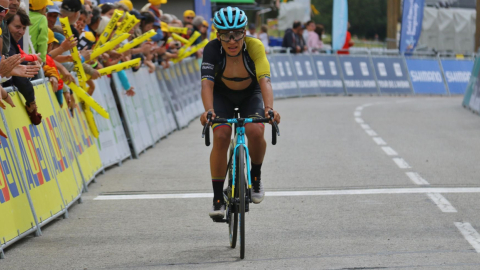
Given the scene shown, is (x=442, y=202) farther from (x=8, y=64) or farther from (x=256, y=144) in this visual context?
(x=8, y=64)

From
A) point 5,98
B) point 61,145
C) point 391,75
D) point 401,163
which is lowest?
point 391,75

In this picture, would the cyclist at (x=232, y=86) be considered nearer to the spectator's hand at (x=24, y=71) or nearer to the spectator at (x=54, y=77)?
the spectator's hand at (x=24, y=71)

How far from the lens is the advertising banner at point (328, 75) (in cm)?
3344

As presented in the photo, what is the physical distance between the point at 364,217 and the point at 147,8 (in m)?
10.3

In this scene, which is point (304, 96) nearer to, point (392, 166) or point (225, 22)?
point (392, 166)

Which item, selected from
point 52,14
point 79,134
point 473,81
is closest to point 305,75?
point 473,81

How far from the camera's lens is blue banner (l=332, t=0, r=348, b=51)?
114 ft

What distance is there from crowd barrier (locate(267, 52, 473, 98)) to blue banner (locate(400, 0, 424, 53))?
53 centimetres

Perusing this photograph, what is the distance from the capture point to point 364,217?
28.7 feet

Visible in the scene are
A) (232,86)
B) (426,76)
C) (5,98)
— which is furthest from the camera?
(426,76)

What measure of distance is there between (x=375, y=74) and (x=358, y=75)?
2.26 feet

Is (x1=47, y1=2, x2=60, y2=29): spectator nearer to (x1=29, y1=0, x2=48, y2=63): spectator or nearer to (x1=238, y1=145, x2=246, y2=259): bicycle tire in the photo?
(x1=29, y1=0, x2=48, y2=63): spectator

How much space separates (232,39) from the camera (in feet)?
24.6

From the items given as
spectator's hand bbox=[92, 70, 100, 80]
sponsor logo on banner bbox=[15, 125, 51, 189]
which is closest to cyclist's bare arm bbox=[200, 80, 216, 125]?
sponsor logo on banner bbox=[15, 125, 51, 189]
